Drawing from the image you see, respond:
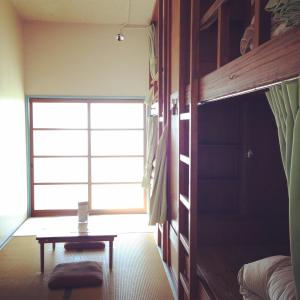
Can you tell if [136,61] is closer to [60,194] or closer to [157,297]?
[60,194]

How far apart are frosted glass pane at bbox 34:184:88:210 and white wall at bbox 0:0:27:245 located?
31 centimetres

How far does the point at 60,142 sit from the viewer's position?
5957mm

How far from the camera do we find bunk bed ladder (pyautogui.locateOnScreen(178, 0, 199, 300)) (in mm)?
2434

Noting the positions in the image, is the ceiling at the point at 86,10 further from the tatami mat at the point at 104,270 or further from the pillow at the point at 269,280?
the pillow at the point at 269,280

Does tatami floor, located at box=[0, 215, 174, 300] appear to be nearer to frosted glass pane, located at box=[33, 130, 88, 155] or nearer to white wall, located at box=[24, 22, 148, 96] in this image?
frosted glass pane, located at box=[33, 130, 88, 155]

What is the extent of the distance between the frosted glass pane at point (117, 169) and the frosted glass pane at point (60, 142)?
0.36m

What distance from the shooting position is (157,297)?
308 cm

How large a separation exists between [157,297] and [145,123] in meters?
3.45

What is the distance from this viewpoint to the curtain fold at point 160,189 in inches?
143

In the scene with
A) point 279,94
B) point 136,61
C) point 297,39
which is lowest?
point 279,94

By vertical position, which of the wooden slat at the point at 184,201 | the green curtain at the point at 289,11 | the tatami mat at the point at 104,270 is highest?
the green curtain at the point at 289,11

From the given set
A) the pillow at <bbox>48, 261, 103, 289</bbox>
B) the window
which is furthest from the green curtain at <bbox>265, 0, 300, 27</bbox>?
the window

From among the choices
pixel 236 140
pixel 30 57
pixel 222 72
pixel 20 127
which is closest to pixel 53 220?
pixel 20 127

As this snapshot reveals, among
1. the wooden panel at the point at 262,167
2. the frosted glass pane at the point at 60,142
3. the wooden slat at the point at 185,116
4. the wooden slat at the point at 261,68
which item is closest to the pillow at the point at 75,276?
the wooden panel at the point at 262,167
